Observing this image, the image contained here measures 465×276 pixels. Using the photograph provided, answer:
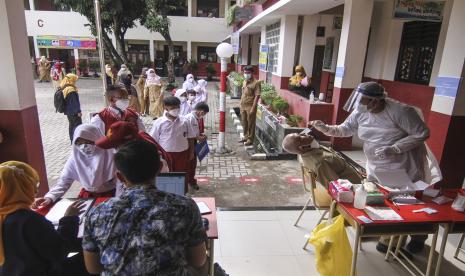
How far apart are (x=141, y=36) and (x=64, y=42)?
5.39 metres

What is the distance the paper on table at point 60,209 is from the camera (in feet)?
7.67

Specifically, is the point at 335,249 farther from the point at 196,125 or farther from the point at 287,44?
the point at 287,44

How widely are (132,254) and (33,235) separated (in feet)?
2.10

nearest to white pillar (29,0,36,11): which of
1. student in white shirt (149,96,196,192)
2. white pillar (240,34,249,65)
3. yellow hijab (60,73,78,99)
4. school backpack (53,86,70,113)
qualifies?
white pillar (240,34,249,65)

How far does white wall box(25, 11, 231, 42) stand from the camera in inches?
880

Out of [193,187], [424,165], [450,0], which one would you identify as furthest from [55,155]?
[450,0]

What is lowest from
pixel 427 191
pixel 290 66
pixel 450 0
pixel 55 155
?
pixel 55 155

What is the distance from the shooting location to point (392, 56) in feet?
23.3

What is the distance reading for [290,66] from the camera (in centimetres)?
959

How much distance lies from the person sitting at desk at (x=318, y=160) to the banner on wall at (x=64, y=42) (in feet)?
76.9

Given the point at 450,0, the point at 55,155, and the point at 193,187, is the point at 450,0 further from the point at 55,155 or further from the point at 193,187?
the point at 55,155

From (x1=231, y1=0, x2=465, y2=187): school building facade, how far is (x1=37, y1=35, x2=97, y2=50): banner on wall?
55.0ft

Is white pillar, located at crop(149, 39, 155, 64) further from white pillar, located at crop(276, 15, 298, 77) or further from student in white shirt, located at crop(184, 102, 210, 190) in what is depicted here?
student in white shirt, located at crop(184, 102, 210, 190)

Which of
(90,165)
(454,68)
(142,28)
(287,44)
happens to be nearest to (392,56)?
(287,44)
